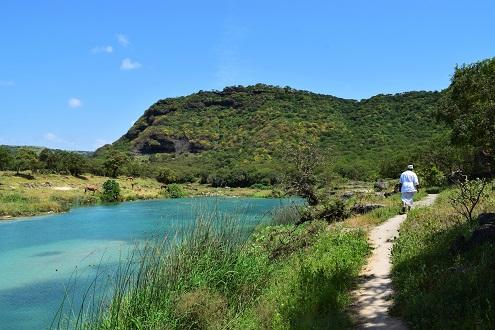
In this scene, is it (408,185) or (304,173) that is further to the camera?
(304,173)

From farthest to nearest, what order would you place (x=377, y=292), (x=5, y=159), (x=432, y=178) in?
(x=5, y=159) < (x=432, y=178) < (x=377, y=292)

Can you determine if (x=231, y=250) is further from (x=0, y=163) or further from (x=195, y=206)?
(x=0, y=163)

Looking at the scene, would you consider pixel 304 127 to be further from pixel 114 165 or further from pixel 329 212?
pixel 329 212

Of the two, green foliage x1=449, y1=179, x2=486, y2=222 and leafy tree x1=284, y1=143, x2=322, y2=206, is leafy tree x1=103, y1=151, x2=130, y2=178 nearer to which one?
leafy tree x1=284, y1=143, x2=322, y2=206

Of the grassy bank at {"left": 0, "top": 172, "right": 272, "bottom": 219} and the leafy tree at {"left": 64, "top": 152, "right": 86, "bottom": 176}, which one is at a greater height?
the leafy tree at {"left": 64, "top": 152, "right": 86, "bottom": 176}

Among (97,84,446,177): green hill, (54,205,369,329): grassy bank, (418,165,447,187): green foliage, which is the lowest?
(54,205,369,329): grassy bank

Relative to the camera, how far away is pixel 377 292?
10.1m

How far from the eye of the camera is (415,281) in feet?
30.5

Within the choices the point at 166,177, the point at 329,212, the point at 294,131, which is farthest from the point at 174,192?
the point at 329,212

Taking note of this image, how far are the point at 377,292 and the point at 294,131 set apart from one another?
138 meters

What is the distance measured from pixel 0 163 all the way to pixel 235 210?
278ft

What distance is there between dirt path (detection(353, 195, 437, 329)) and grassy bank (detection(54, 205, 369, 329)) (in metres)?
0.31

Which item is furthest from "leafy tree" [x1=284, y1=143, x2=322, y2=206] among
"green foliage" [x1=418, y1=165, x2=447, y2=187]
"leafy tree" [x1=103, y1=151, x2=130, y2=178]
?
"leafy tree" [x1=103, y1=151, x2=130, y2=178]

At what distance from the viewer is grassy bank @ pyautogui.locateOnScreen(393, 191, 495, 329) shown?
282 inches
